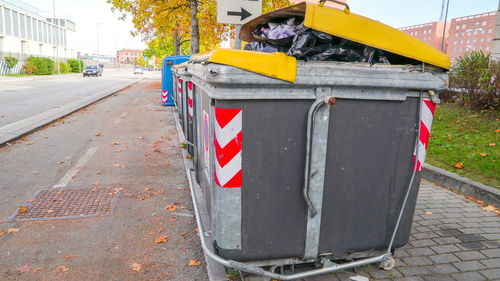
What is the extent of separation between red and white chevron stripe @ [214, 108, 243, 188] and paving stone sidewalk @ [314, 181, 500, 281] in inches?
49.4

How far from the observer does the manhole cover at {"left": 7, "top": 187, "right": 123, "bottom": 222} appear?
4258 mm

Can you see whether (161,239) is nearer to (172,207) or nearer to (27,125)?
(172,207)

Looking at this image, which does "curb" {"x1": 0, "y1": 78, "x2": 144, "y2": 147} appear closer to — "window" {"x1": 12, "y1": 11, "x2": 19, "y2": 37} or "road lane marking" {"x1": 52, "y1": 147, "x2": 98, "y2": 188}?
"road lane marking" {"x1": 52, "y1": 147, "x2": 98, "y2": 188}

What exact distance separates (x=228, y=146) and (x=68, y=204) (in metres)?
3.09

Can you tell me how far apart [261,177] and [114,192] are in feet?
10.6

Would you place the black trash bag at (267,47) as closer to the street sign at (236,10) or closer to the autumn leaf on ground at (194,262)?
the autumn leaf on ground at (194,262)

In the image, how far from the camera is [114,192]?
16.7 ft

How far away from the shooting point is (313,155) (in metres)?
2.62

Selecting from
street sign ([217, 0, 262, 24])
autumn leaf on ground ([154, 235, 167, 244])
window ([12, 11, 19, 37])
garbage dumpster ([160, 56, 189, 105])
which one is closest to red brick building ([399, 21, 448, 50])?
window ([12, 11, 19, 37])

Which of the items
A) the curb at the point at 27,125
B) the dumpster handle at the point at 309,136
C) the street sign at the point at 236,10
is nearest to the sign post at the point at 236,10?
the street sign at the point at 236,10

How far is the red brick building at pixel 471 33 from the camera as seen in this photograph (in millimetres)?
95625

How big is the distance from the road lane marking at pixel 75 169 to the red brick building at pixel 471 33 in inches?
4200

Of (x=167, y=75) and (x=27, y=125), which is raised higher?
(x=167, y=75)

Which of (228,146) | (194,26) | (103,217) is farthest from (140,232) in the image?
(194,26)
